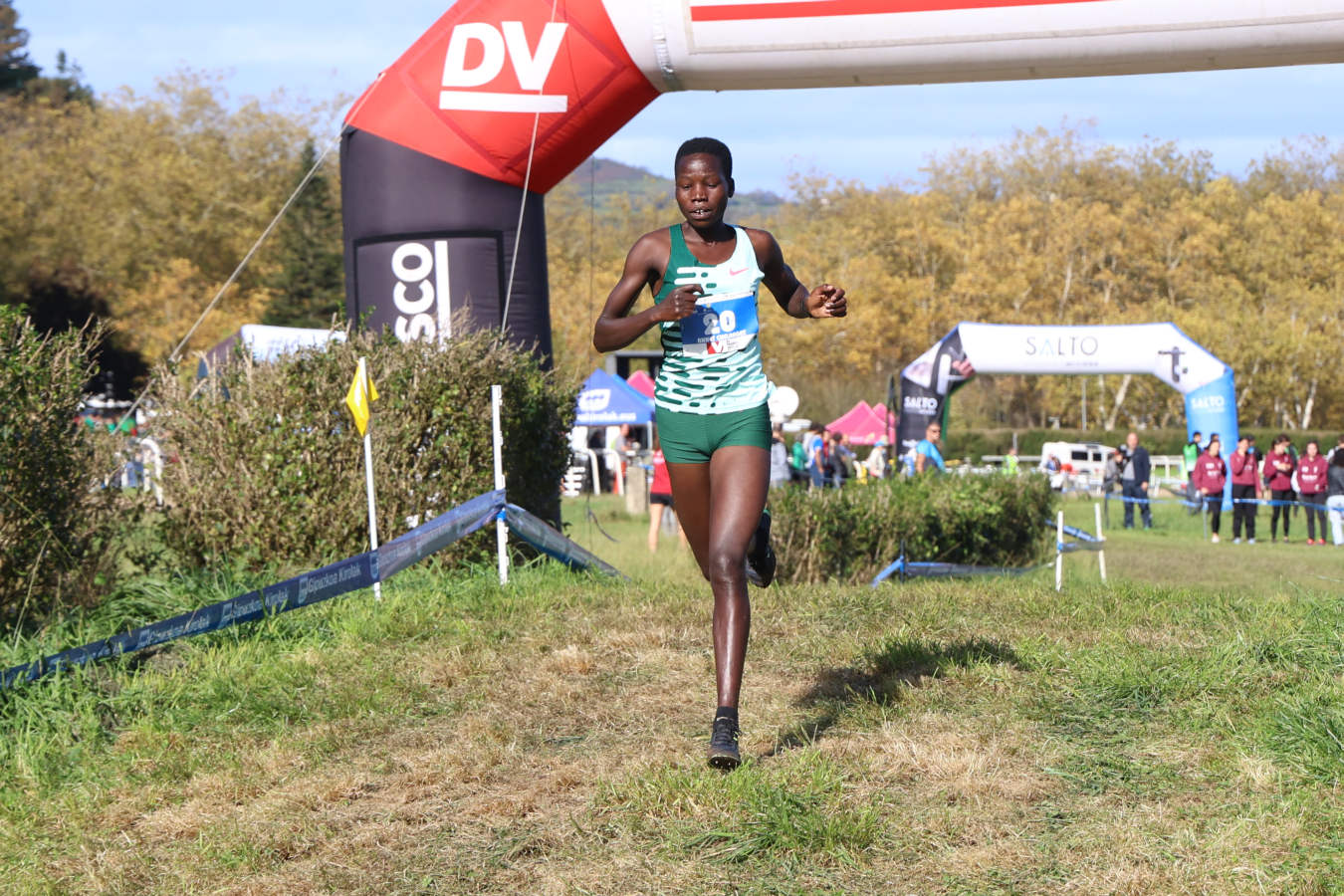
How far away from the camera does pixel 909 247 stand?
65750 millimetres

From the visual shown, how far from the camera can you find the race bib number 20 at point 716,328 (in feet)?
15.6

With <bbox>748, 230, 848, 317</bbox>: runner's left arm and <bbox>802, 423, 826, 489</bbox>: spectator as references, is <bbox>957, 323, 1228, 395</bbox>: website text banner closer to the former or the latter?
<bbox>802, 423, 826, 489</bbox>: spectator

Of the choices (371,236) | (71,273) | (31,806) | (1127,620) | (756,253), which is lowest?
(31,806)

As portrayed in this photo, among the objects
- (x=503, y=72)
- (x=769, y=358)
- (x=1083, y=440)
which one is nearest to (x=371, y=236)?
(x=503, y=72)

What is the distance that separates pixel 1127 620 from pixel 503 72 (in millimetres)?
5856

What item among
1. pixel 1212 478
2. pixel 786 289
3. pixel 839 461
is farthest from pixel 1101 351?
pixel 786 289

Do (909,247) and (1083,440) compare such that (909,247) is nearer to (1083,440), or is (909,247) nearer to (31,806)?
(1083,440)

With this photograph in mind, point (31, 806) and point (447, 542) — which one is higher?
point (447, 542)

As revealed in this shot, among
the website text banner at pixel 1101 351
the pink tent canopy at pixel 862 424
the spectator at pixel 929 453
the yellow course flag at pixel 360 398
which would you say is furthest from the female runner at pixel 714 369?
the pink tent canopy at pixel 862 424

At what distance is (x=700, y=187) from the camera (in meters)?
4.73

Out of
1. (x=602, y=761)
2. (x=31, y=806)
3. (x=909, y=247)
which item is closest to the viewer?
(x=602, y=761)

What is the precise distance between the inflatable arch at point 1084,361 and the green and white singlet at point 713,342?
21942 millimetres

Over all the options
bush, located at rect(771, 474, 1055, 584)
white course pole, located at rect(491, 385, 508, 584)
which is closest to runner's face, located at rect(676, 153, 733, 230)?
white course pole, located at rect(491, 385, 508, 584)

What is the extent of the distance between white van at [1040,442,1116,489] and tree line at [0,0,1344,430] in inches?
442
